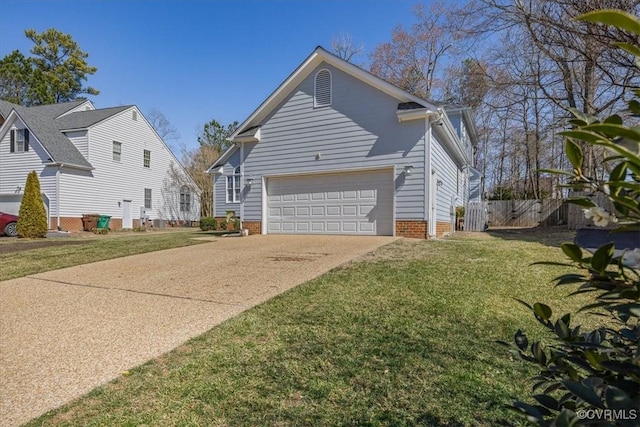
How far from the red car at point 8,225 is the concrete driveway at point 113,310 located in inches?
516

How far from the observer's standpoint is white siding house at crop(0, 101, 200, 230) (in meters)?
20.0

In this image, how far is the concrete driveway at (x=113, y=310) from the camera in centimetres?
293

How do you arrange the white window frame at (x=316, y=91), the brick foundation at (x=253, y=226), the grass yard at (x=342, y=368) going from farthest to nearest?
the brick foundation at (x=253, y=226)
the white window frame at (x=316, y=91)
the grass yard at (x=342, y=368)

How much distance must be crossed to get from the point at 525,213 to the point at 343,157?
16.7 m

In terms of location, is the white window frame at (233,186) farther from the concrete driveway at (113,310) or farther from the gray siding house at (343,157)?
the concrete driveway at (113,310)

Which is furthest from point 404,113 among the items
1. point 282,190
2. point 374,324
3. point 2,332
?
point 2,332

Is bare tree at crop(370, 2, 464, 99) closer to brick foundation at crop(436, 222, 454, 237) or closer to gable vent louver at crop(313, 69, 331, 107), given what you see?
gable vent louver at crop(313, 69, 331, 107)

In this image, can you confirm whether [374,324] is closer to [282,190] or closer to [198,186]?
[282,190]

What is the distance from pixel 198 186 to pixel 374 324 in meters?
29.3

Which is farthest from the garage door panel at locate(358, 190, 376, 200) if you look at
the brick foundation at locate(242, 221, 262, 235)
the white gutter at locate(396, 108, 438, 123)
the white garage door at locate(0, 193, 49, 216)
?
the white garage door at locate(0, 193, 49, 216)

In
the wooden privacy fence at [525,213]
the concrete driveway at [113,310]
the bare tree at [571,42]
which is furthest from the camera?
the wooden privacy fence at [525,213]

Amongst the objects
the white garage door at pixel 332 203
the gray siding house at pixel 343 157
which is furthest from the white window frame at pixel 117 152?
the white garage door at pixel 332 203
